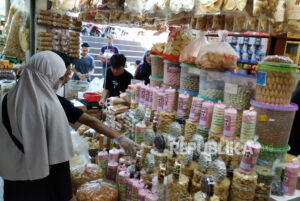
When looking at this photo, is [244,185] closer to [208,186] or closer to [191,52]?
[208,186]

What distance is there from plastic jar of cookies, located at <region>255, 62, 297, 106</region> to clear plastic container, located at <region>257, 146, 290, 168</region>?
28 cm

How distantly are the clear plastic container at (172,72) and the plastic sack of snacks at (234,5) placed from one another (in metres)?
0.76

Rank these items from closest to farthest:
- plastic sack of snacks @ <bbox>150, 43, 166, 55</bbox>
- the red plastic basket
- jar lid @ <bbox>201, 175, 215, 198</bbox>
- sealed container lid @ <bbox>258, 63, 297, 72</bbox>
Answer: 1. jar lid @ <bbox>201, 175, 215, 198</bbox>
2. sealed container lid @ <bbox>258, 63, 297, 72</bbox>
3. plastic sack of snacks @ <bbox>150, 43, 166, 55</bbox>
4. the red plastic basket

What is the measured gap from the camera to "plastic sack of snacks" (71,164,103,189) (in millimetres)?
2078

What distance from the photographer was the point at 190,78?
6.91ft

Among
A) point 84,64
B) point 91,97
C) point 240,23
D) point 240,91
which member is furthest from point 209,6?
point 84,64

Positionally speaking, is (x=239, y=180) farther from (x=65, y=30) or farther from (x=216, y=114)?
(x=65, y=30)

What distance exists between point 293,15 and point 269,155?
810mm

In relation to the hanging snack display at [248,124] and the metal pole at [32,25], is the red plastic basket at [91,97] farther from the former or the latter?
the hanging snack display at [248,124]

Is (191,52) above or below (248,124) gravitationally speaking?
above

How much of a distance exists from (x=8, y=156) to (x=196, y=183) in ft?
3.60

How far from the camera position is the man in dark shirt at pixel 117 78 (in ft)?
12.9

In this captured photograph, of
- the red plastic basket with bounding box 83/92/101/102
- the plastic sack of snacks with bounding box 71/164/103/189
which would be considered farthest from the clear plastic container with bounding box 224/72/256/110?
the red plastic basket with bounding box 83/92/101/102

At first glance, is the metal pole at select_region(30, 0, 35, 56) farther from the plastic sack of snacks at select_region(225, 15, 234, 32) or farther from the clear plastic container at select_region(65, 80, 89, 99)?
the plastic sack of snacks at select_region(225, 15, 234, 32)
